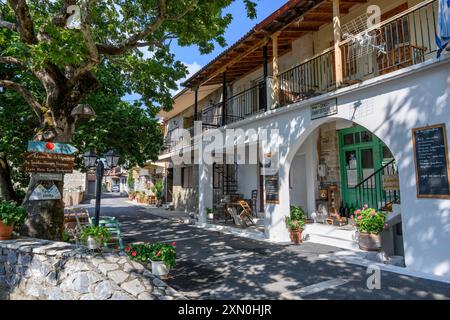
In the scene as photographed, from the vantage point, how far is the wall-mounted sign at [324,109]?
6.70 m

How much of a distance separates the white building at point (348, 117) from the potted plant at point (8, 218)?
6019mm

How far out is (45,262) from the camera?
4668 millimetres

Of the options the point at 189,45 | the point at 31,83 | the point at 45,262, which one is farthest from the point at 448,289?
the point at 31,83

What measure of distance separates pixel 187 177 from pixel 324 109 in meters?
11.9

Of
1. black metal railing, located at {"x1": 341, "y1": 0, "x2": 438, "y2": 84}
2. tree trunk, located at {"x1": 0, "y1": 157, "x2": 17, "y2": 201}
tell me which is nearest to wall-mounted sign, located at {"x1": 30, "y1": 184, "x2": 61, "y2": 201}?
tree trunk, located at {"x1": 0, "y1": 157, "x2": 17, "y2": 201}

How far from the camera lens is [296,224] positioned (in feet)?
25.3

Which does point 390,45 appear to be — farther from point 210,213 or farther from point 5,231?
point 5,231

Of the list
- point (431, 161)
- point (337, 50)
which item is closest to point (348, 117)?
point (337, 50)

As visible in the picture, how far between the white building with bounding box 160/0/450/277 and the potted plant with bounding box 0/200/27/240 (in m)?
6.02

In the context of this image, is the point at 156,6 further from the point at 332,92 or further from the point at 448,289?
the point at 448,289

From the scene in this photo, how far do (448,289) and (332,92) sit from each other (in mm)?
4302

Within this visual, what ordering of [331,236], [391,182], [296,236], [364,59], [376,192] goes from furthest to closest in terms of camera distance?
[364,59] < [376,192] < [296,236] < [331,236] < [391,182]

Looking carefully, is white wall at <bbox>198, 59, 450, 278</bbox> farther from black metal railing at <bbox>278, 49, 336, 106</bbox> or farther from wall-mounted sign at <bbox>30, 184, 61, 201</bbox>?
wall-mounted sign at <bbox>30, 184, 61, 201</bbox>
